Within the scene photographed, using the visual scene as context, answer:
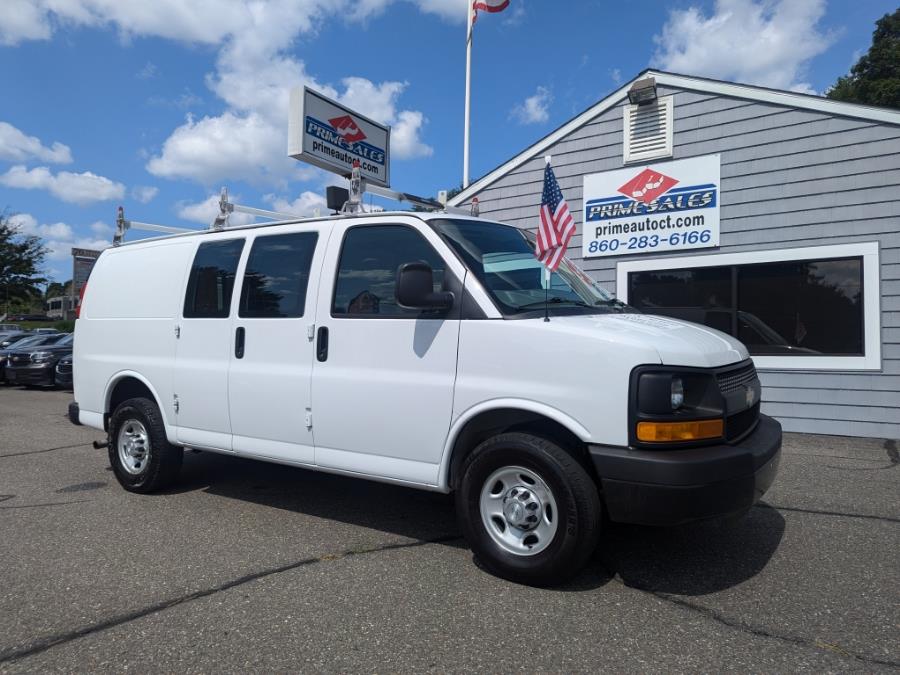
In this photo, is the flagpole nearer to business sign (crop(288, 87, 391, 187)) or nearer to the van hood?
business sign (crop(288, 87, 391, 187))

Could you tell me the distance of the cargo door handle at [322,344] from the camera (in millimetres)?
4266

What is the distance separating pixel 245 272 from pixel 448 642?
304 cm

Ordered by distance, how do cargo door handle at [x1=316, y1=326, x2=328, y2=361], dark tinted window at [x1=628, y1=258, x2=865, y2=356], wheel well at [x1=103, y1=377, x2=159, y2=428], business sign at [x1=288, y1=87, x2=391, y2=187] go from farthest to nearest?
1. business sign at [x1=288, y1=87, x2=391, y2=187]
2. dark tinted window at [x1=628, y1=258, x2=865, y2=356]
3. wheel well at [x1=103, y1=377, x2=159, y2=428]
4. cargo door handle at [x1=316, y1=326, x2=328, y2=361]

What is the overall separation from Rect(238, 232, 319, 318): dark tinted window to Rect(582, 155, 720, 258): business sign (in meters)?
5.94

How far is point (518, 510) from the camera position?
3516mm

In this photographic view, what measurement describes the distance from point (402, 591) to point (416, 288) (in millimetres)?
1598

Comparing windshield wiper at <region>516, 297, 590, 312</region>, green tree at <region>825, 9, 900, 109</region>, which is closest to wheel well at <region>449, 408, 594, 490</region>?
windshield wiper at <region>516, 297, 590, 312</region>

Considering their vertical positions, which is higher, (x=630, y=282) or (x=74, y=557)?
(x=630, y=282)

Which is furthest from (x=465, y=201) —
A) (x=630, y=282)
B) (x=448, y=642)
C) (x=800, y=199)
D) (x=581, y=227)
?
(x=448, y=642)

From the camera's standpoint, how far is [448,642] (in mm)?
2918

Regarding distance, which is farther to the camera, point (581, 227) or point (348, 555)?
point (581, 227)

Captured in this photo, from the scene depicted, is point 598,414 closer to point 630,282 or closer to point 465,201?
point 630,282

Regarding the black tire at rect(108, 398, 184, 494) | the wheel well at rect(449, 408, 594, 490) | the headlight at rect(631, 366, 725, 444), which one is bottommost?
the black tire at rect(108, 398, 184, 494)

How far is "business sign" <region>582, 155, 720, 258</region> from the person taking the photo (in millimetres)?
8734
